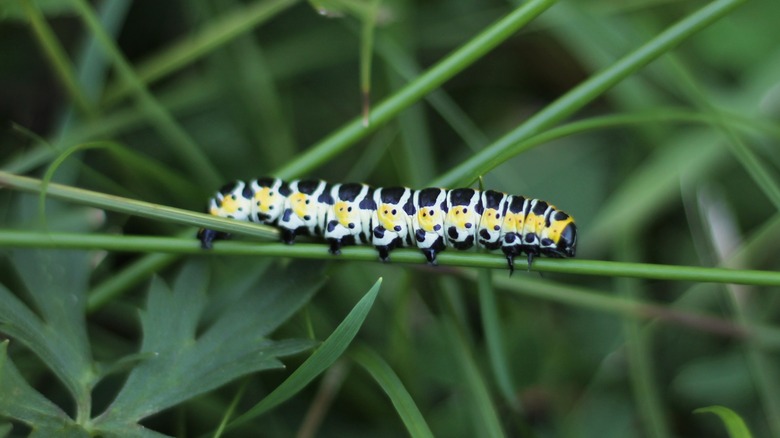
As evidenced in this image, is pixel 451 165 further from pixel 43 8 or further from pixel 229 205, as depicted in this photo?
pixel 43 8

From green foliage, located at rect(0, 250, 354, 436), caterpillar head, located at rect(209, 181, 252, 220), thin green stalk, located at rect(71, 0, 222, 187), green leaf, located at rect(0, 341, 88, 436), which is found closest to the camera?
green leaf, located at rect(0, 341, 88, 436)

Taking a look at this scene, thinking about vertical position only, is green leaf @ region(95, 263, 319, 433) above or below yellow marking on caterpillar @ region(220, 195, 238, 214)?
below

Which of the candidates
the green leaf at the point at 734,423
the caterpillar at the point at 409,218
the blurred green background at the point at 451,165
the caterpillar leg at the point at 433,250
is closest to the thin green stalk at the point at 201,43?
the blurred green background at the point at 451,165

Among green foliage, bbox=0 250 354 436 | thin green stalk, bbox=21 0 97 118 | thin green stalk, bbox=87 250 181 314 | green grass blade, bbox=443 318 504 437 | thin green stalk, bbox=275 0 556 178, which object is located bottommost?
green foliage, bbox=0 250 354 436

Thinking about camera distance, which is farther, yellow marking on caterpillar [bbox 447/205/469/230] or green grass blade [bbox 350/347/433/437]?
yellow marking on caterpillar [bbox 447/205/469/230]

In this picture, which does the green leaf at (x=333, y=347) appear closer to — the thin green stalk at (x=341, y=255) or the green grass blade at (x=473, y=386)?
the thin green stalk at (x=341, y=255)

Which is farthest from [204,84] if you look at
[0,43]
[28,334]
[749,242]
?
[749,242]

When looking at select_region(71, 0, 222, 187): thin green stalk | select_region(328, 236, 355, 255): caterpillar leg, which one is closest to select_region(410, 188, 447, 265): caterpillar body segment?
select_region(328, 236, 355, 255): caterpillar leg

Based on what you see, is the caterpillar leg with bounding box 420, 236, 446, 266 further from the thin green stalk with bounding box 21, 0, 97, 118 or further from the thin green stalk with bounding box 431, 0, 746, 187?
the thin green stalk with bounding box 21, 0, 97, 118
